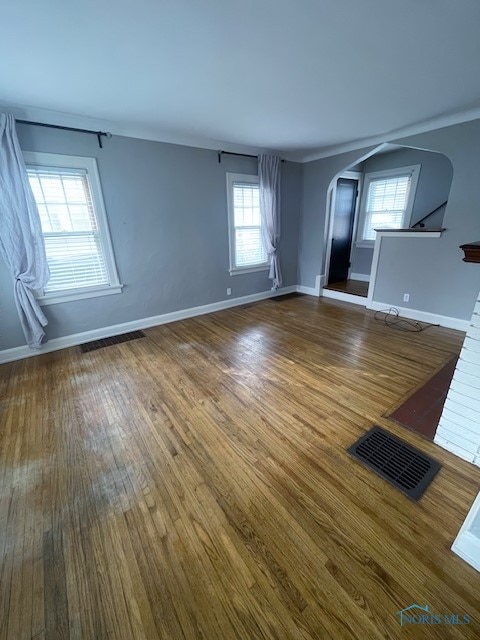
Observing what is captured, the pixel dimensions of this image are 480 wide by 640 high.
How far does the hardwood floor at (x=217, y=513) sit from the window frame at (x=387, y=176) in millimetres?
3598

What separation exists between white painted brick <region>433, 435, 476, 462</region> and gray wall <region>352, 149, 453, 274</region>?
4.22 meters

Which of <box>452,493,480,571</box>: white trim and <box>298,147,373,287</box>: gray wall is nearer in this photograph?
<box>452,493,480,571</box>: white trim

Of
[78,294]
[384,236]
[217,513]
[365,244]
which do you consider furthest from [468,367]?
[365,244]

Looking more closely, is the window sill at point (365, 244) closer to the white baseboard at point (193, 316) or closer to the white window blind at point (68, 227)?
the white baseboard at point (193, 316)

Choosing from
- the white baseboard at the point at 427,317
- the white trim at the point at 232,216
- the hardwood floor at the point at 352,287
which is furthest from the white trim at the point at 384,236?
the white trim at the point at 232,216

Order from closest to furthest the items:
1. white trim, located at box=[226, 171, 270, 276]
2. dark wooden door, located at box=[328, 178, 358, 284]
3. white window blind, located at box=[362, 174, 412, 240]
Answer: white trim, located at box=[226, 171, 270, 276] → white window blind, located at box=[362, 174, 412, 240] → dark wooden door, located at box=[328, 178, 358, 284]

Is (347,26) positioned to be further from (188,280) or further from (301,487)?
(188,280)

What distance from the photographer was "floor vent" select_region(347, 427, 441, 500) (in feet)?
4.65

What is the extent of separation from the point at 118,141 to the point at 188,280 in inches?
75.1

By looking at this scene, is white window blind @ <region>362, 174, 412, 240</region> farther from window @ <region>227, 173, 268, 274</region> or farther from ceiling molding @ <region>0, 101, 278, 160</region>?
ceiling molding @ <region>0, 101, 278, 160</region>

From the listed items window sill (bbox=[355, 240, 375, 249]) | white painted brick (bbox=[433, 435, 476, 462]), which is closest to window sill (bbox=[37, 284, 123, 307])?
white painted brick (bbox=[433, 435, 476, 462])

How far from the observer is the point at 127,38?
1.57 metres

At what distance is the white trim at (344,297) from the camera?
14.5 ft

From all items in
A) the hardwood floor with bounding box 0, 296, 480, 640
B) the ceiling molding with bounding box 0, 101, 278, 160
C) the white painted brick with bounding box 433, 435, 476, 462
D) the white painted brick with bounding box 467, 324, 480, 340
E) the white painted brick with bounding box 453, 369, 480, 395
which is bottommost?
the hardwood floor with bounding box 0, 296, 480, 640
